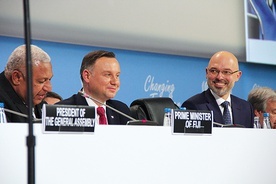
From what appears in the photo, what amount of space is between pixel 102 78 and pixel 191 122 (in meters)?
1.17

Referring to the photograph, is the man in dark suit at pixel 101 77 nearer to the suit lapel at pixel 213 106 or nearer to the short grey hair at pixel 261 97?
the suit lapel at pixel 213 106

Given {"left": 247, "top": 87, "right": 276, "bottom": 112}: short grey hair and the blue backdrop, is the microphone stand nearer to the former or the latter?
the blue backdrop

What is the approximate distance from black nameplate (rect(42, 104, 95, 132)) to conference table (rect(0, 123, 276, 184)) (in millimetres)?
24

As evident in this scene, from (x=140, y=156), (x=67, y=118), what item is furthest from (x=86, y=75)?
(x=67, y=118)

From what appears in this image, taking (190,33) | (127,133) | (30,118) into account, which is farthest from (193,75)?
(30,118)

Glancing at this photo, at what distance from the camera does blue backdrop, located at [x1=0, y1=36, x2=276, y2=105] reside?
4.63 metres

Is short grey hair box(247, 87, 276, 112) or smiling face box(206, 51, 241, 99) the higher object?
smiling face box(206, 51, 241, 99)

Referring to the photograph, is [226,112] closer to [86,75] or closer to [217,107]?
[217,107]

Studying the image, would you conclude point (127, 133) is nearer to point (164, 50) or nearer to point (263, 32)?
point (164, 50)

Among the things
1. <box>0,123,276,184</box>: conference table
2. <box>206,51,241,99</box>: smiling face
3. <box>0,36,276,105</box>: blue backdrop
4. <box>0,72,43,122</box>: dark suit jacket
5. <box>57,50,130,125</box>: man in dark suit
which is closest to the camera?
<box>0,123,276,184</box>: conference table

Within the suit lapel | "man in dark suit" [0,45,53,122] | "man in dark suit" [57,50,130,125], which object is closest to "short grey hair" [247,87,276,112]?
the suit lapel

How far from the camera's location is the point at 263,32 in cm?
597

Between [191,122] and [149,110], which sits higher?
[149,110]

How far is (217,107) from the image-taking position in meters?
4.18
